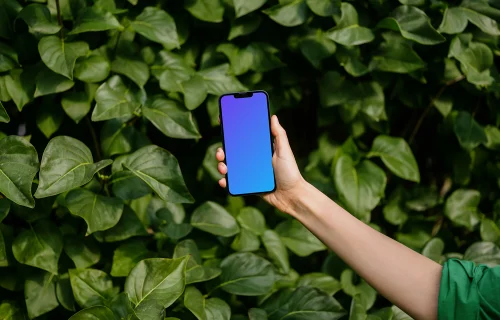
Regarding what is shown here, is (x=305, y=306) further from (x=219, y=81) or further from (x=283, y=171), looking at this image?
(x=219, y=81)

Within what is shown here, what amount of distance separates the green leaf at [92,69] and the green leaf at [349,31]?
0.61 meters

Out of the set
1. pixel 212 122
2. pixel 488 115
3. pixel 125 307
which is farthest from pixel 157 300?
pixel 488 115

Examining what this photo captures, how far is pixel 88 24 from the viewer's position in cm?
146

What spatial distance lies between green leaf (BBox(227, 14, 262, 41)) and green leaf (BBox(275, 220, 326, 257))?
0.58m

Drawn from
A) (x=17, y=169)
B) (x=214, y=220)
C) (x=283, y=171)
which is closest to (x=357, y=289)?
(x=214, y=220)

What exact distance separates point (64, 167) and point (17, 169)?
0.34ft

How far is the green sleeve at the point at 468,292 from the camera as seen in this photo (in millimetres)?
1102

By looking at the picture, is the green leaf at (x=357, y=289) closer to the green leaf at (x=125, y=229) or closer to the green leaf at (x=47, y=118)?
the green leaf at (x=125, y=229)

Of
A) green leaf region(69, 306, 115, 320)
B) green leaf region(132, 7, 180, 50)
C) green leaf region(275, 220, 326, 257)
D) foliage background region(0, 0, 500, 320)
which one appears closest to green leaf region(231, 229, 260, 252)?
foliage background region(0, 0, 500, 320)

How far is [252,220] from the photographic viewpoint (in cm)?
176

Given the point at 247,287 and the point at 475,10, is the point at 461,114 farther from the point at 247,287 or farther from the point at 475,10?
the point at 247,287

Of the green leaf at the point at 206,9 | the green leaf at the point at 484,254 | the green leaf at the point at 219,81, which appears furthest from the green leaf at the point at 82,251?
the green leaf at the point at 484,254

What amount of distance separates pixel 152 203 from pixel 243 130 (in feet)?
1.40

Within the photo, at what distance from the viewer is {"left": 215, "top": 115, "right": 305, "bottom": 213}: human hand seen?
1.37 metres
